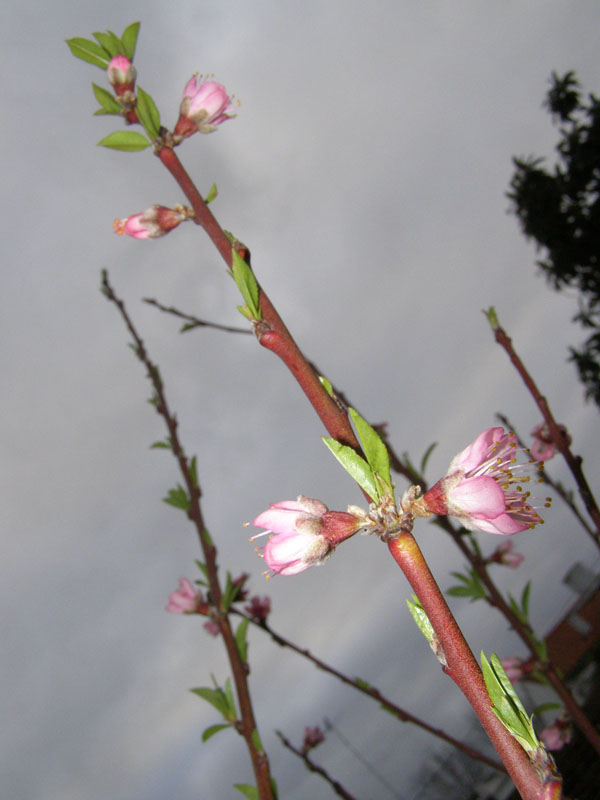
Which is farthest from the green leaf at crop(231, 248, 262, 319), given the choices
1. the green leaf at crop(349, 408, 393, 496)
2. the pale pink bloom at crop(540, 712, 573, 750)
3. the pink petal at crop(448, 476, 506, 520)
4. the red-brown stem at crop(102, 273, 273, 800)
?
the pale pink bloom at crop(540, 712, 573, 750)

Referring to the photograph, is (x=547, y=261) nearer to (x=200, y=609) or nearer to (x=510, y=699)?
(x=200, y=609)

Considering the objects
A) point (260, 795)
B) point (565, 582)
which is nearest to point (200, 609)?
point (260, 795)

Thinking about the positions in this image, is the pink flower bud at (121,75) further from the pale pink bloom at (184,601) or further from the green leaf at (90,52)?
the pale pink bloom at (184,601)

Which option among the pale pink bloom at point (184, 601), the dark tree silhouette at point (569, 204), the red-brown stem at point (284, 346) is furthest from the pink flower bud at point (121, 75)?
the dark tree silhouette at point (569, 204)

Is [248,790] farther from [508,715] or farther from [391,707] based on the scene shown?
[508,715]

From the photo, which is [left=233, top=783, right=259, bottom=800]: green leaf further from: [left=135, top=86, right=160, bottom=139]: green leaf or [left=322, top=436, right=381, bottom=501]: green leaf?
[left=135, top=86, right=160, bottom=139]: green leaf

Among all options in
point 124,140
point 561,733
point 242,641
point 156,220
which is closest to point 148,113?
point 124,140
